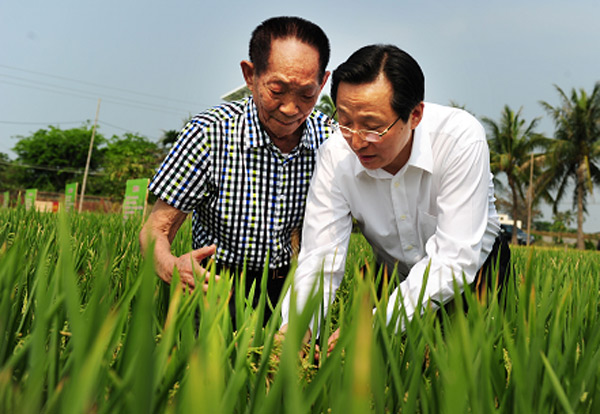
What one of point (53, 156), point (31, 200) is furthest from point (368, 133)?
point (53, 156)

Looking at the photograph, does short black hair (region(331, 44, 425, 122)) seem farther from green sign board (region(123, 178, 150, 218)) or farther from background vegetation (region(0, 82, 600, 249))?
background vegetation (region(0, 82, 600, 249))

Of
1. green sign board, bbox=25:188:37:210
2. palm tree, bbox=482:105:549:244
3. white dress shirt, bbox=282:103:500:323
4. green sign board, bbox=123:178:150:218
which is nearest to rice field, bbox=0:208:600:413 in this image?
white dress shirt, bbox=282:103:500:323

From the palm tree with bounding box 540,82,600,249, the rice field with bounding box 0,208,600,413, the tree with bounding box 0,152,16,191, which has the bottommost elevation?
the rice field with bounding box 0,208,600,413

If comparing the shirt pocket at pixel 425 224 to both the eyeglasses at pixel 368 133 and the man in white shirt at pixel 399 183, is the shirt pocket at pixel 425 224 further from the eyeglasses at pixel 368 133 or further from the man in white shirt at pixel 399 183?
the eyeglasses at pixel 368 133

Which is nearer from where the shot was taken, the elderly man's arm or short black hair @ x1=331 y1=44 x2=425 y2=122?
short black hair @ x1=331 y1=44 x2=425 y2=122

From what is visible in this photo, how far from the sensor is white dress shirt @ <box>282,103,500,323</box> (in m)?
1.26

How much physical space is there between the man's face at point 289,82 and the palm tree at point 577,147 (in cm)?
2254

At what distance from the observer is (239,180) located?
159cm

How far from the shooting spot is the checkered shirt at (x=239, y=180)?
152cm

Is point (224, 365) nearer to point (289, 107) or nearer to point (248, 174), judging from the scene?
point (289, 107)

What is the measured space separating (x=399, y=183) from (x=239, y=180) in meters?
0.50

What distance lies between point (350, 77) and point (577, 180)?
79.5 feet

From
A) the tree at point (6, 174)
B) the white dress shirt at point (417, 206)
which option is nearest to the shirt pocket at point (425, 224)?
the white dress shirt at point (417, 206)

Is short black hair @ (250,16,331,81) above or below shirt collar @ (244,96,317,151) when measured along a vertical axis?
above
